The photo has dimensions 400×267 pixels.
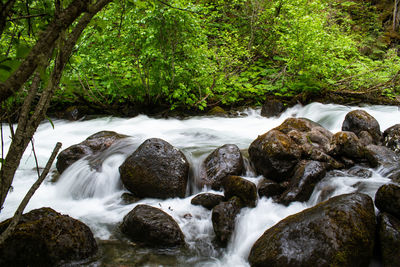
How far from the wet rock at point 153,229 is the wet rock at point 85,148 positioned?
2456mm

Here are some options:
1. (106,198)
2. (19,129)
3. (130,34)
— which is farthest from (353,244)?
(130,34)

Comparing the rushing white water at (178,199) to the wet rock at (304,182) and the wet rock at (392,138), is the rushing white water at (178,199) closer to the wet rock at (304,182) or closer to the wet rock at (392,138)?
the wet rock at (304,182)

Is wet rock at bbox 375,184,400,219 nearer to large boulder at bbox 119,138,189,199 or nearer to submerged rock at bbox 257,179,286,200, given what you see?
submerged rock at bbox 257,179,286,200

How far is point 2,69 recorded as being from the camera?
1058 mm

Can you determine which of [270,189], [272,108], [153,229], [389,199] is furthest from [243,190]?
[272,108]

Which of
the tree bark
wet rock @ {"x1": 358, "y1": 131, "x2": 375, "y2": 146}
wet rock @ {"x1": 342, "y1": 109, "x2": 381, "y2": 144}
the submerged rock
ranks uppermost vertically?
the tree bark

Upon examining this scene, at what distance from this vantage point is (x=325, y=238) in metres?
2.82

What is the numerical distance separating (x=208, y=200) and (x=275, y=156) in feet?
4.44

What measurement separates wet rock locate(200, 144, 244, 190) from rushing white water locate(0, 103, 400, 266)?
0.78ft

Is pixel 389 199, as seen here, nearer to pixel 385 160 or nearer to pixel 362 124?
pixel 385 160

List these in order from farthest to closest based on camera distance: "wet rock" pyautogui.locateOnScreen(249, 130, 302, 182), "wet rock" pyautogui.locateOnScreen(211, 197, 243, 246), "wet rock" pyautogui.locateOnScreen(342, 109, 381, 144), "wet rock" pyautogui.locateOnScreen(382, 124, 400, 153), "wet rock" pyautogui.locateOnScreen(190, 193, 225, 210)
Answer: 1. "wet rock" pyautogui.locateOnScreen(342, 109, 381, 144)
2. "wet rock" pyautogui.locateOnScreen(382, 124, 400, 153)
3. "wet rock" pyautogui.locateOnScreen(249, 130, 302, 182)
4. "wet rock" pyautogui.locateOnScreen(190, 193, 225, 210)
5. "wet rock" pyautogui.locateOnScreen(211, 197, 243, 246)

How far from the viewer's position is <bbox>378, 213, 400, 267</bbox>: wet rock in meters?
2.82

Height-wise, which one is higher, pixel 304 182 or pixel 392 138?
pixel 392 138

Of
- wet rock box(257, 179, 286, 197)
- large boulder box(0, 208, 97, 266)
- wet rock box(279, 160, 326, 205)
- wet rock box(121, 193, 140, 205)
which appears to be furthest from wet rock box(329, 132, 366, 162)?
large boulder box(0, 208, 97, 266)
